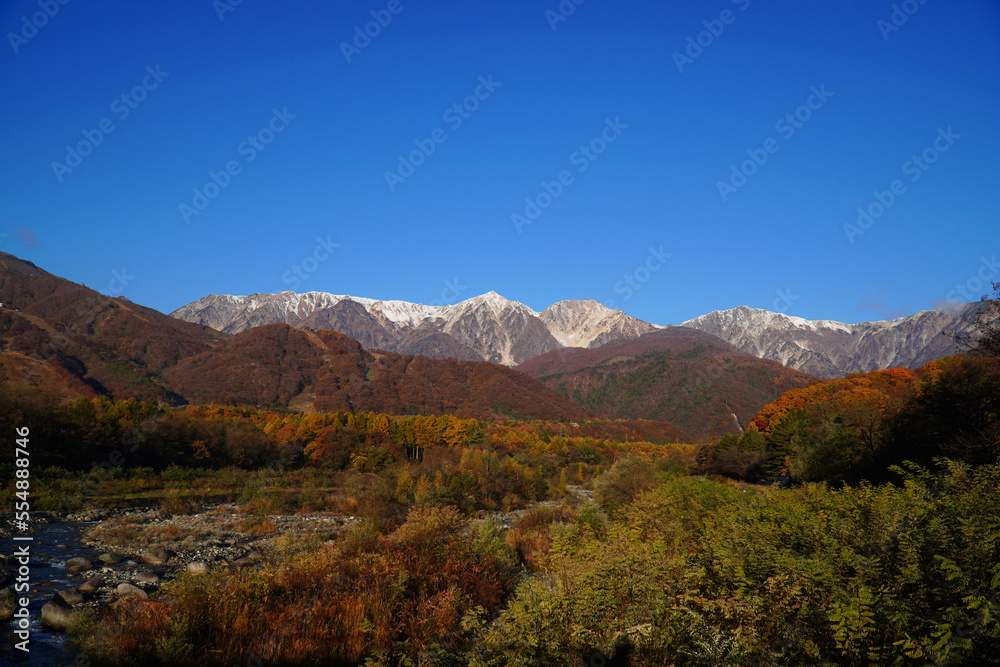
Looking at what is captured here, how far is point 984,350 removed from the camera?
31031 mm

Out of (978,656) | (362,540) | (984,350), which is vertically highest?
(984,350)

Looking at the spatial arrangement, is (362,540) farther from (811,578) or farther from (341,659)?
(811,578)

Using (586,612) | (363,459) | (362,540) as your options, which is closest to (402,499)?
(362,540)

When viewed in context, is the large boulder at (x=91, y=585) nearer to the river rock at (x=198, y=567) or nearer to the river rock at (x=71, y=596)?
the river rock at (x=71, y=596)

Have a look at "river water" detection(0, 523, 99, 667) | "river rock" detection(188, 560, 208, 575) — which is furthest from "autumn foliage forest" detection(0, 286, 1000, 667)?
"river rock" detection(188, 560, 208, 575)

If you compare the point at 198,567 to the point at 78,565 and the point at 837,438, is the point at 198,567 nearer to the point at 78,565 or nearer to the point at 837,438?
the point at 78,565

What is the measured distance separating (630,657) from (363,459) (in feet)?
230

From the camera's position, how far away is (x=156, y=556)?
2856 centimetres

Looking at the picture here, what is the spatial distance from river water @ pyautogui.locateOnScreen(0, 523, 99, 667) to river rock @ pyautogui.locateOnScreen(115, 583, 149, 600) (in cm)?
220

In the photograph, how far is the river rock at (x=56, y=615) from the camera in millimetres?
18047

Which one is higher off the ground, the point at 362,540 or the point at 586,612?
the point at 586,612

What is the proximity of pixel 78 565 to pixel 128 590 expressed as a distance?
21.0ft

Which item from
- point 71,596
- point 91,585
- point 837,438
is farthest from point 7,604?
point 837,438

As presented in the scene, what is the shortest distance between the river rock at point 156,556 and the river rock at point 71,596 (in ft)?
22.3
